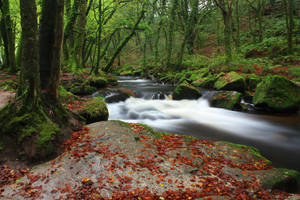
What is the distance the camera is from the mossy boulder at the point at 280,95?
876cm

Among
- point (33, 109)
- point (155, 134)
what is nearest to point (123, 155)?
point (155, 134)

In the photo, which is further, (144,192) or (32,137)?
(32,137)

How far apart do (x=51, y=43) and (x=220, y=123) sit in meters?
7.01

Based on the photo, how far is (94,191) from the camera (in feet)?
9.88

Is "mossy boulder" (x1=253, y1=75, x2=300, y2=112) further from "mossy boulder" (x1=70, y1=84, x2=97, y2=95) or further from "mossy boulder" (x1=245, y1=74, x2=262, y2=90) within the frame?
"mossy boulder" (x1=70, y1=84, x2=97, y2=95)

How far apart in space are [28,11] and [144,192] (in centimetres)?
399

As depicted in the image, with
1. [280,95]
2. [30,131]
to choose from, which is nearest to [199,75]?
[280,95]

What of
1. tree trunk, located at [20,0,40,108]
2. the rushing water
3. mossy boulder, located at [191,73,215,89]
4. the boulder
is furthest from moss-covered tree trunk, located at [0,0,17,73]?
mossy boulder, located at [191,73,215,89]

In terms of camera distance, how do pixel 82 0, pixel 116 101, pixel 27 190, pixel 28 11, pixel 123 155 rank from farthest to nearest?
pixel 82 0
pixel 116 101
pixel 123 155
pixel 28 11
pixel 27 190

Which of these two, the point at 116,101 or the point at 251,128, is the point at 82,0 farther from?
the point at 251,128

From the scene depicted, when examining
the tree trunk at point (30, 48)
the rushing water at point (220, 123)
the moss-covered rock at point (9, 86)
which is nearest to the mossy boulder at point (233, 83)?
the rushing water at point (220, 123)

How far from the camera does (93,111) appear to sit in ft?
21.3

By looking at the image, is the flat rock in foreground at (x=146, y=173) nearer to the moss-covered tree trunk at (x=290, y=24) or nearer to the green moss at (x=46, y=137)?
the green moss at (x=46, y=137)

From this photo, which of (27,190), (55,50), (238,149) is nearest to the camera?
(27,190)
